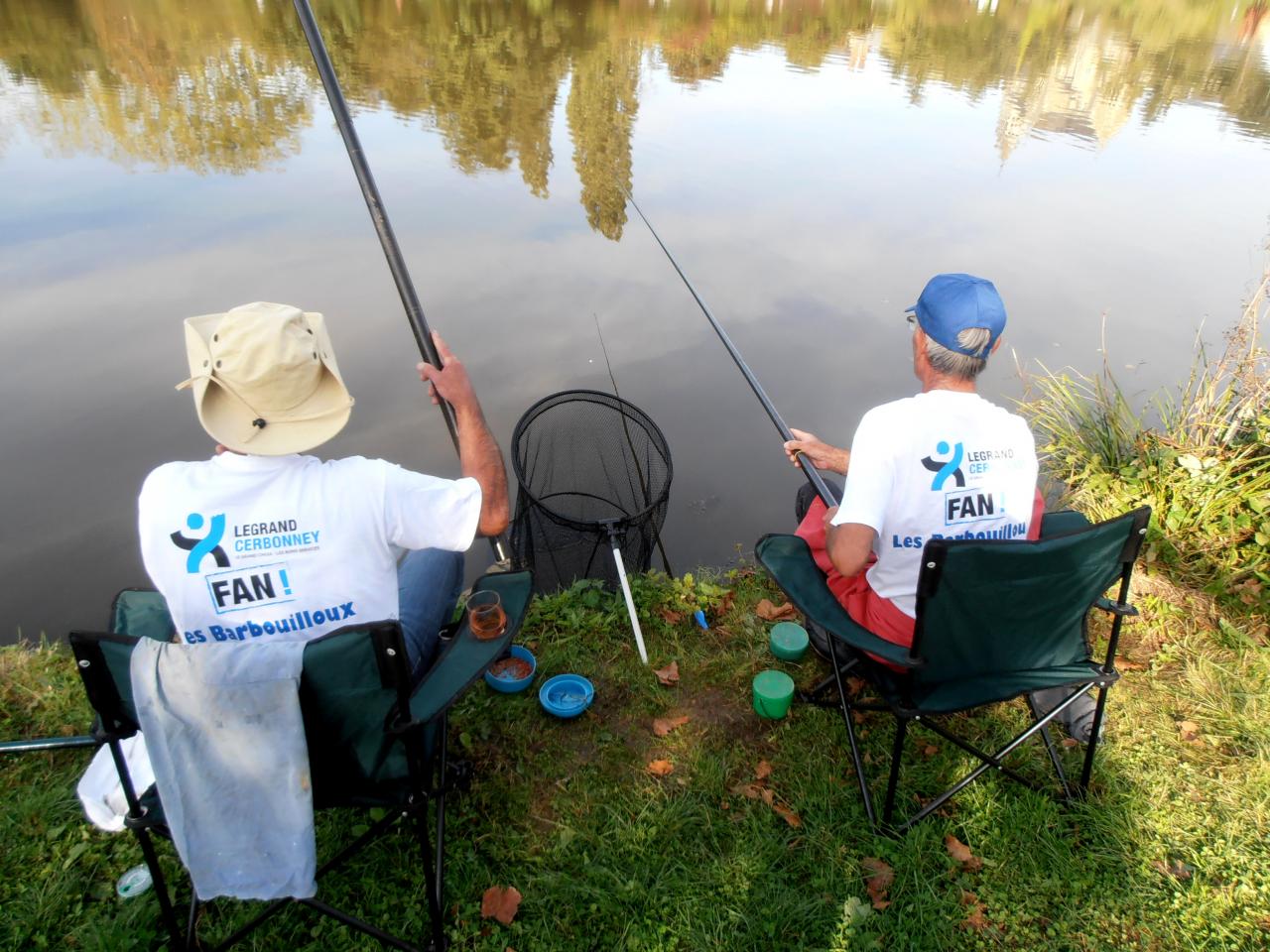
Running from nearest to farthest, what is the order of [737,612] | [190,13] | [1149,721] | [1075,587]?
[1075,587] → [1149,721] → [737,612] → [190,13]

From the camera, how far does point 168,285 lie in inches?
253

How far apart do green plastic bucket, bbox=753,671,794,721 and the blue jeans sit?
43.4 inches

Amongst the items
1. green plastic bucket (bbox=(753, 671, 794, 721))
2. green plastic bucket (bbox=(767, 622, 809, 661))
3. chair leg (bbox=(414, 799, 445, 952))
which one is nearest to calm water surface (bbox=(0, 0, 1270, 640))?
green plastic bucket (bbox=(767, 622, 809, 661))

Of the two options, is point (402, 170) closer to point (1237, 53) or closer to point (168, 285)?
point (168, 285)

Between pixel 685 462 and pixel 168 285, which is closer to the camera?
pixel 685 462

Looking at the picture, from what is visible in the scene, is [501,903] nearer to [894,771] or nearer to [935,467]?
[894,771]

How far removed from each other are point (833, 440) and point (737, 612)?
251 centimetres

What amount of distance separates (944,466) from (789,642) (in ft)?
3.69

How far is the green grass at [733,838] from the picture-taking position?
2.04 metres

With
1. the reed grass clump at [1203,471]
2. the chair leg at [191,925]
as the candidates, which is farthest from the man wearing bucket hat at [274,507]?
the reed grass clump at [1203,471]

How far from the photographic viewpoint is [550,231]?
26.5 ft

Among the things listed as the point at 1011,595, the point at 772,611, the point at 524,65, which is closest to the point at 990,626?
the point at 1011,595

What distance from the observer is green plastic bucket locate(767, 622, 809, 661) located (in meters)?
2.92

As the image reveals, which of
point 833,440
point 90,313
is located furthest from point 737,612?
point 90,313
